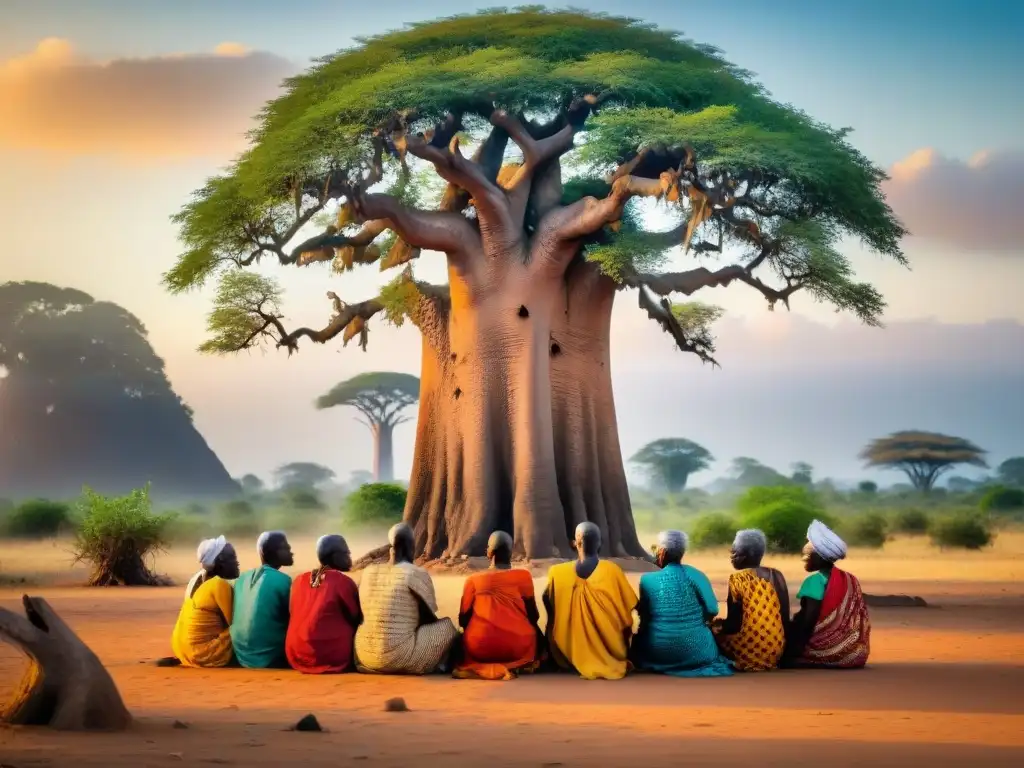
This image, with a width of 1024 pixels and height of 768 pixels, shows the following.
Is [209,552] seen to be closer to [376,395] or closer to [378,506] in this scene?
[378,506]

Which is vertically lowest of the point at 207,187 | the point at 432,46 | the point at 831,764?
the point at 831,764

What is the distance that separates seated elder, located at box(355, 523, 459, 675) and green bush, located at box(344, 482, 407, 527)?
25471 mm

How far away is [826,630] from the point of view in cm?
965

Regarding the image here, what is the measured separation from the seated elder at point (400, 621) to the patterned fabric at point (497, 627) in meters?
0.20

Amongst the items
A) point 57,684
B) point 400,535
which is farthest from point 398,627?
point 57,684

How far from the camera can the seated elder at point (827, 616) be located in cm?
947

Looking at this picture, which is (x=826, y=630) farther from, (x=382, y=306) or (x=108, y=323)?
(x=108, y=323)

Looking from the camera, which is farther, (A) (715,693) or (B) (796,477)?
(B) (796,477)

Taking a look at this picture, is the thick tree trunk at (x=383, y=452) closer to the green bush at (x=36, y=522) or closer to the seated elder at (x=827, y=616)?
the green bush at (x=36, y=522)

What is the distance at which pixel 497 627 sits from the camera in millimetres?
9102

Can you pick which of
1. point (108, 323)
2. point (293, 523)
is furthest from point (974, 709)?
point (108, 323)

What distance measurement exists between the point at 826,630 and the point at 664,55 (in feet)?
47.2

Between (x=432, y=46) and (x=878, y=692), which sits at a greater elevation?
(x=432, y=46)

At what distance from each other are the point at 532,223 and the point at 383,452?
32930 mm
